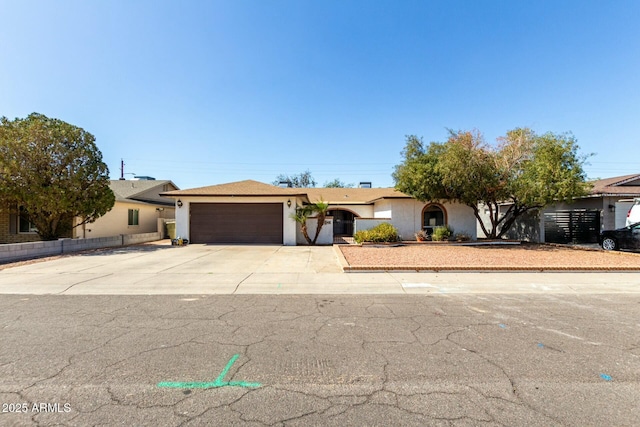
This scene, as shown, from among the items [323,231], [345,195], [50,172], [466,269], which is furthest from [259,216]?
[466,269]

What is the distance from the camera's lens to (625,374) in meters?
3.27

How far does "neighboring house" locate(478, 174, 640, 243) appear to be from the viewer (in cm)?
1680

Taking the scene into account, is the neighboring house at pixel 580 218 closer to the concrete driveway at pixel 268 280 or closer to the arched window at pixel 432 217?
the arched window at pixel 432 217

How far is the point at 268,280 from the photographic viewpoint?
8.09 metres

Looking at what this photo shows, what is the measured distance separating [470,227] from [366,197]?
8.98 meters

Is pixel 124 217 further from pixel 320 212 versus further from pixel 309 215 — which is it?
pixel 320 212

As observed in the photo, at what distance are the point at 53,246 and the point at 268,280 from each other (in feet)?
37.2

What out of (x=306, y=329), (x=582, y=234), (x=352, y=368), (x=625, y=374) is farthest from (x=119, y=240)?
(x=582, y=234)

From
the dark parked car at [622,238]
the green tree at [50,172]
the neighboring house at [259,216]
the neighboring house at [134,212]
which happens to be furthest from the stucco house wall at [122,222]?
the dark parked car at [622,238]

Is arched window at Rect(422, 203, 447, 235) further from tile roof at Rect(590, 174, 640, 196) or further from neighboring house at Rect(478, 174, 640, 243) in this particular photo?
tile roof at Rect(590, 174, 640, 196)

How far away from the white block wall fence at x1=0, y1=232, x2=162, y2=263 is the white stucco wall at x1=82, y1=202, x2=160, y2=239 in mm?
2373

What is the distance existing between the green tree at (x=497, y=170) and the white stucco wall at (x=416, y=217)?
3.96ft

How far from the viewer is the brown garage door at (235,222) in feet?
59.7

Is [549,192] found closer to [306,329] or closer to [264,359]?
[306,329]
